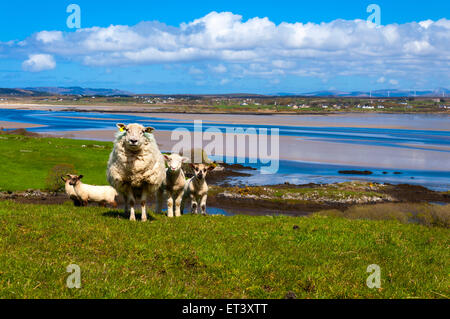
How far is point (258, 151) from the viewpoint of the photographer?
220 feet

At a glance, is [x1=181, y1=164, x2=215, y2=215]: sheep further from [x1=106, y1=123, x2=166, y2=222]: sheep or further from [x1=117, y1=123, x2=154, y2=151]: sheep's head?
[x1=117, y1=123, x2=154, y2=151]: sheep's head

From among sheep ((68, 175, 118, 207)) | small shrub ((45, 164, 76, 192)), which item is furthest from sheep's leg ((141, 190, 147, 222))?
small shrub ((45, 164, 76, 192))

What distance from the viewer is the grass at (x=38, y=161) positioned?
36719 mm

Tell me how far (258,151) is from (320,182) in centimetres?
2542

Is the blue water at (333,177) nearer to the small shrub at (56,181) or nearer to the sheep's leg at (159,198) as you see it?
the small shrub at (56,181)

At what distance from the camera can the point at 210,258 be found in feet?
29.3

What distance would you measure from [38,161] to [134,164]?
3466 cm

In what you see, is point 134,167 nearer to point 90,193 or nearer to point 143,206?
point 143,206

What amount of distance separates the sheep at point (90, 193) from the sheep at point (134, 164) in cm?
875

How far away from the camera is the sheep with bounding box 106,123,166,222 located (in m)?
13.6

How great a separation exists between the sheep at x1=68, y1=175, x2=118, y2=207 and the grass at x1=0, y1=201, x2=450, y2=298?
8688 millimetres

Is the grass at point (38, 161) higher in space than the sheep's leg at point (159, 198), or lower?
lower

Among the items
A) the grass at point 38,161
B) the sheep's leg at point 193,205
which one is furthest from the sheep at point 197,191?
the grass at point 38,161
